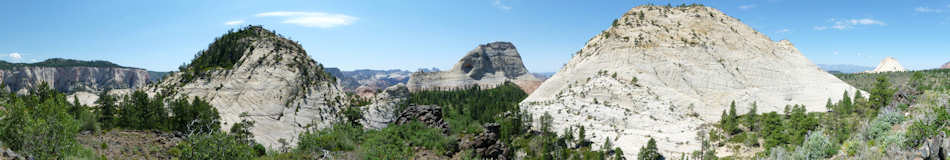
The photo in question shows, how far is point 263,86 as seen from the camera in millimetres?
66562

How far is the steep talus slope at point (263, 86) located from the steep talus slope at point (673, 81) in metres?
42.2

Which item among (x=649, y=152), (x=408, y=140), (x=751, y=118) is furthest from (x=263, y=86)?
(x=751, y=118)

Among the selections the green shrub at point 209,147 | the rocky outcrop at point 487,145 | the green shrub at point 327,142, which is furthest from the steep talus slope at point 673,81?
the green shrub at point 209,147

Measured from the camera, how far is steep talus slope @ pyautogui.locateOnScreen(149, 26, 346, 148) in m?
61.7

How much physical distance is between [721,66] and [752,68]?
681 cm

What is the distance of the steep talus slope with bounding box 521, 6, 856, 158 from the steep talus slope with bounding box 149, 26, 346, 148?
42.2 m

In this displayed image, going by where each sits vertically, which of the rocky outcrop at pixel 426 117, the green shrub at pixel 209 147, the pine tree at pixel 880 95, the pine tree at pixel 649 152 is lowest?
the pine tree at pixel 649 152

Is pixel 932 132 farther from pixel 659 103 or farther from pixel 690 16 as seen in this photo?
pixel 690 16

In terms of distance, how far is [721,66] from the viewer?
286 feet

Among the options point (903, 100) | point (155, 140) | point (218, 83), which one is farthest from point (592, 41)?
point (155, 140)

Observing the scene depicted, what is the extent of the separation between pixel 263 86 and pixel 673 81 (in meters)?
80.4

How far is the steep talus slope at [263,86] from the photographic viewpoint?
2429 inches

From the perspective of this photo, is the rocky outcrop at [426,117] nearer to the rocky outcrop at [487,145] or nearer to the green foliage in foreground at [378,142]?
the green foliage in foreground at [378,142]

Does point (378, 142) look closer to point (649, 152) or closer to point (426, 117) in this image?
point (426, 117)
